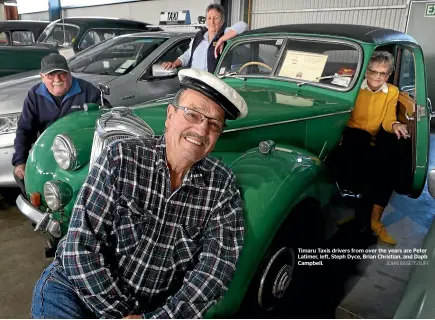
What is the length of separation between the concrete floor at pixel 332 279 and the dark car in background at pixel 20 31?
4.89m

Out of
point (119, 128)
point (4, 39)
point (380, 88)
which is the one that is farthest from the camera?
point (4, 39)

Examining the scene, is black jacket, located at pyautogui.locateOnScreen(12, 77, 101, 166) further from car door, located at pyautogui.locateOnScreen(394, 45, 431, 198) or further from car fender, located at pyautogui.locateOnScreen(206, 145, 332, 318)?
car door, located at pyautogui.locateOnScreen(394, 45, 431, 198)

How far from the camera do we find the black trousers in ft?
10.1

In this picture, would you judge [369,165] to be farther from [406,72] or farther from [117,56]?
[117,56]

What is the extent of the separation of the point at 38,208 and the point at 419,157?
3.00 meters

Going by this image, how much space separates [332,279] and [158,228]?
1.62 meters

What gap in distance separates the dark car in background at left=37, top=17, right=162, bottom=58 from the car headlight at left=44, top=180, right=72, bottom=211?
489cm

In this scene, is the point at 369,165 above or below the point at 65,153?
below

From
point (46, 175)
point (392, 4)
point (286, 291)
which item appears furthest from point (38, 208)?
point (392, 4)

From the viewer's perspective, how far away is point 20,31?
24.7ft

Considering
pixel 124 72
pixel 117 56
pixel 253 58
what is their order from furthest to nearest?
1. pixel 117 56
2. pixel 124 72
3. pixel 253 58

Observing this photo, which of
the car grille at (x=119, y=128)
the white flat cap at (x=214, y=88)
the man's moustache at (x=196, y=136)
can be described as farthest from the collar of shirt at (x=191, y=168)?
the car grille at (x=119, y=128)

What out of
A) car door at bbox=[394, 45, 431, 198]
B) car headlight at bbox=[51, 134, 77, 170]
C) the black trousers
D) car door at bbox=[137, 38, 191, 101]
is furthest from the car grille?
car door at bbox=[137, 38, 191, 101]

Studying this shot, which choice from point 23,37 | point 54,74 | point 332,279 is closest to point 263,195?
point 332,279
